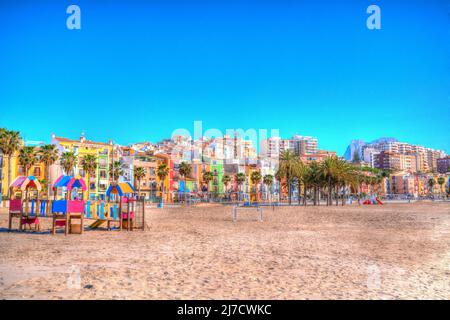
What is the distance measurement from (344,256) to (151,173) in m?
75.5

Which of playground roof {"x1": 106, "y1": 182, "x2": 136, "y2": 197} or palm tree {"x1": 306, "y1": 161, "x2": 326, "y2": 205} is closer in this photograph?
playground roof {"x1": 106, "y1": 182, "x2": 136, "y2": 197}

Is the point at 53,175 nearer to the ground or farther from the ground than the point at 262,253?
farther from the ground

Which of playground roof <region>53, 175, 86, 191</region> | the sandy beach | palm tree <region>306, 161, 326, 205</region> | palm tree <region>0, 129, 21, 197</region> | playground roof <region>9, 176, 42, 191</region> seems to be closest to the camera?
the sandy beach

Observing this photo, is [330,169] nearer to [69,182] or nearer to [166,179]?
[166,179]

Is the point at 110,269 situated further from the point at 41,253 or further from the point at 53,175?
the point at 53,175

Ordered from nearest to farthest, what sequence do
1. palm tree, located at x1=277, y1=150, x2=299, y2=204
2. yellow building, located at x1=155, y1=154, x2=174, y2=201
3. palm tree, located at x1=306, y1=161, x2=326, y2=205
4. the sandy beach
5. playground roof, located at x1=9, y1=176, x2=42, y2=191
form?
1. the sandy beach
2. playground roof, located at x1=9, y1=176, x2=42, y2=191
3. palm tree, located at x1=277, y1=150, x2=299, y2=204
4. palm tree, located at x1=306, y1=161, x2=326, y2=205
5. yellow building, located at x1=155, y1=154, x2=174, y2=201

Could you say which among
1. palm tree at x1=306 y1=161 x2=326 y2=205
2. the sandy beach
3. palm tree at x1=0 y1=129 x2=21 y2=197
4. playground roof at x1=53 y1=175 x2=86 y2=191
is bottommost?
the sandy beach

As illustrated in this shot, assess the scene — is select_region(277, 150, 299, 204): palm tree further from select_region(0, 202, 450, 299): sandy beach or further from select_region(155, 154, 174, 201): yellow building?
select_region(0, 202, 450, 299): sandy beach

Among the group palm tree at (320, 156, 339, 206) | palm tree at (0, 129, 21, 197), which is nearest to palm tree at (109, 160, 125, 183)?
palm tree at (0, 129, 21, 197)

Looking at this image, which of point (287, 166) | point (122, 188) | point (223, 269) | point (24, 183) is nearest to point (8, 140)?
point (24, 183)

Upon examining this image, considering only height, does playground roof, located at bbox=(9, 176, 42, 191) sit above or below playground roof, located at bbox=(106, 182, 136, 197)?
above

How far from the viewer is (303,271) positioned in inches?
353

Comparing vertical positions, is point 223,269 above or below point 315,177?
below
